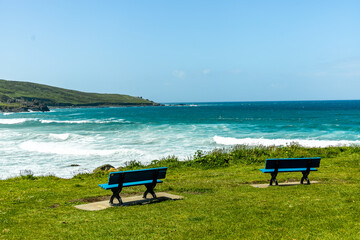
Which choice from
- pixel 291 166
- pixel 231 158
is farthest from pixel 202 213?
pixel 231 158

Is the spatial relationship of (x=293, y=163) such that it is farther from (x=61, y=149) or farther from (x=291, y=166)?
(x=61, y=149)

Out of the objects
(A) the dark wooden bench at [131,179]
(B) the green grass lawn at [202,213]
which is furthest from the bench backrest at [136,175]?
(B) the green grass lawn at [202,213]

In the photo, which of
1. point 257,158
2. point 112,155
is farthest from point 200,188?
point 112,155

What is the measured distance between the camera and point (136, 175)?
30.8 feet

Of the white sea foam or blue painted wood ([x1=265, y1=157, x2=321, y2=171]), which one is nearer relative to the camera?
blue painted wood ([x1=265, y1=157, x2=321, y2=171])

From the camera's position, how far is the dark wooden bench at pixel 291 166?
11.4 metres

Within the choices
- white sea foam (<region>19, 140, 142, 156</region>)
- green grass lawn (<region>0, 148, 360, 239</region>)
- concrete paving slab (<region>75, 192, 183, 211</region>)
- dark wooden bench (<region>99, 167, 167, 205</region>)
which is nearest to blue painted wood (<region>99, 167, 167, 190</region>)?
dark wooden bench (<region>99, 167, 167, 205</region>)

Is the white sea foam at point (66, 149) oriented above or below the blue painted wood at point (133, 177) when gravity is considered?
below

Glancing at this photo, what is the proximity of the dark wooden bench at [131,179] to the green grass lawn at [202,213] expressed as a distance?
64 centimetres

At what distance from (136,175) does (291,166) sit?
5.56m

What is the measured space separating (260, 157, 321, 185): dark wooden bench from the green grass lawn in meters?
0.66

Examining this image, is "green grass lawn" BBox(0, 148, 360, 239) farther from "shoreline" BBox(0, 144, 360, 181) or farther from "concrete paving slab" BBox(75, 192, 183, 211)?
"shoreline" BBox(0, 144, 360, 181)

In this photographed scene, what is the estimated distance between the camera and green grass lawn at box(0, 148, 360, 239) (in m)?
6.35

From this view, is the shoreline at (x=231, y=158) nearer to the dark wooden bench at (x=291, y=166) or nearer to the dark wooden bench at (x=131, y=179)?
the dark wooden bench at (x=291, y=166)
